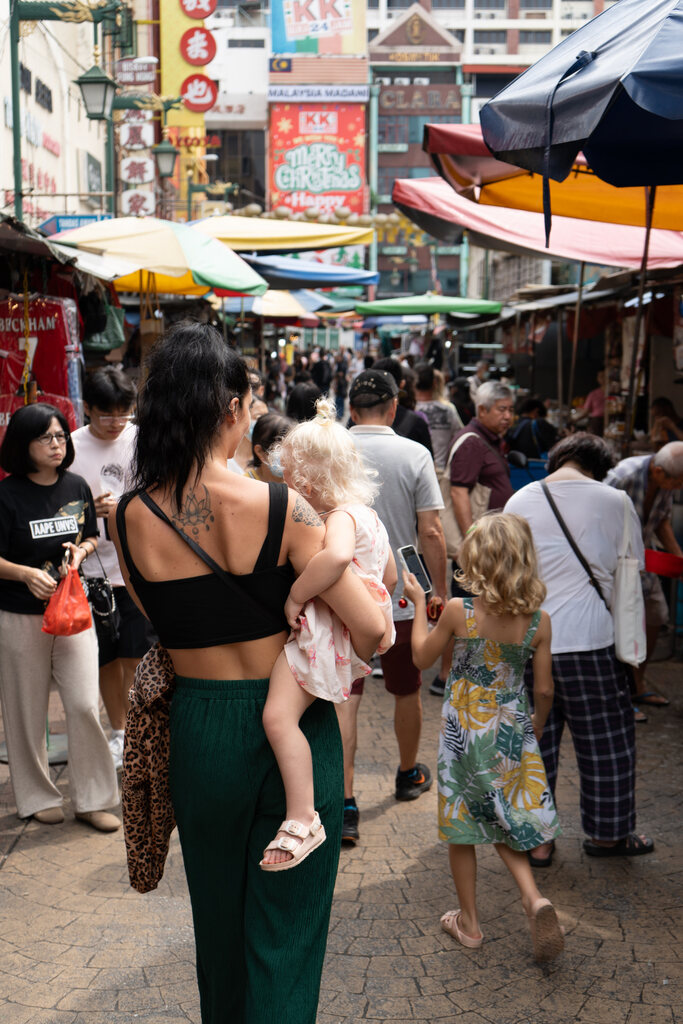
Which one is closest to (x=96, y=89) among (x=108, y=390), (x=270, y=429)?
(x=108, y=390)

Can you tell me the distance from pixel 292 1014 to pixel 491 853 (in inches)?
94.8

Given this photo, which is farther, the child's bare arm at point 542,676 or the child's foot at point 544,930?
the child's bare arm at point 542,676

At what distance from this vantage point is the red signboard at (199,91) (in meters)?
24.0

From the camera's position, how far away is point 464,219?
665cm

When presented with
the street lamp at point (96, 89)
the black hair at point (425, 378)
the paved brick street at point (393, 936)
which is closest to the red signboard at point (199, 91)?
the street lamp at point (96, 89)

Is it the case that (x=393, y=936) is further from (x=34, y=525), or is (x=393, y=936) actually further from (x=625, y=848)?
(x=34, y=525)

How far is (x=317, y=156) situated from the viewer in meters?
45.1

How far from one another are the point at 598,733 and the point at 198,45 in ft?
75.7

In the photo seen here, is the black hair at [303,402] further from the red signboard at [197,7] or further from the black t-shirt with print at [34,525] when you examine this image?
the red signboard at [197,7]

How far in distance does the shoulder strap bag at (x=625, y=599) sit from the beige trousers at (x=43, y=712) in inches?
89.8

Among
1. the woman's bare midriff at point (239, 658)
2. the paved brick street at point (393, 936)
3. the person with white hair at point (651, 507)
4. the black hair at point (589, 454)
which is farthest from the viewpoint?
the person with white hair at point (651, 507)

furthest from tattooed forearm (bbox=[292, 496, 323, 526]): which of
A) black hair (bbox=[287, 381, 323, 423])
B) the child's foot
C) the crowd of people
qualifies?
black hair (bbox=[287, 381, 323, 423])

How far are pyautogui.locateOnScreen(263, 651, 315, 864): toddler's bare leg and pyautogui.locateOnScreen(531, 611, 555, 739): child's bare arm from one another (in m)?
1.63

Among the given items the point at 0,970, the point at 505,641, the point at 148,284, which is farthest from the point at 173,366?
the point at 148,284
